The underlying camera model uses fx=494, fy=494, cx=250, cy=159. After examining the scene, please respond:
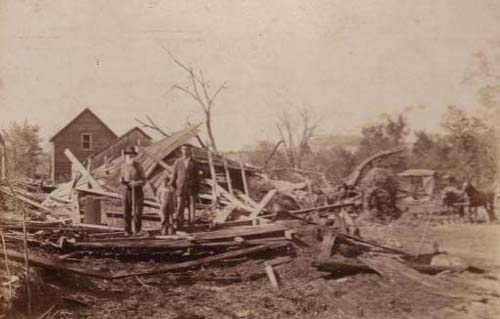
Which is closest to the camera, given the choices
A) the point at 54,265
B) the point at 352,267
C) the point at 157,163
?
the point at 54,265

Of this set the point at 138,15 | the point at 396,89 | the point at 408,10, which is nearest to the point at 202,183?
the point at 138,15

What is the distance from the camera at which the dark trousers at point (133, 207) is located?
292 cm

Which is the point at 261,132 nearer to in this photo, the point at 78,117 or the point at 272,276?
the point at 272,276

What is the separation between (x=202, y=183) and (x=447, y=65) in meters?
1.63

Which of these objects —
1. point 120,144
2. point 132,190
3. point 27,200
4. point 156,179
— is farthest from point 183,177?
point 27,200

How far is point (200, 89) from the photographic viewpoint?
9.57 ft

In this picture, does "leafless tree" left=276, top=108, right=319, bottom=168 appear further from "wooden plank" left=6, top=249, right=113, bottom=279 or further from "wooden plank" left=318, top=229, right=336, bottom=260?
"wooden plank" left=6, top=249, right=113, bottom=279

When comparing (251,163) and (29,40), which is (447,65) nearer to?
(251,163)

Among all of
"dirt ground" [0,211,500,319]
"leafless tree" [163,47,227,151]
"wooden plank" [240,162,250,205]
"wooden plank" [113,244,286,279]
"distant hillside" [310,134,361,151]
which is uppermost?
"leafless tree" [163,47,227,151]

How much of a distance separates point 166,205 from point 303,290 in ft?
3.08

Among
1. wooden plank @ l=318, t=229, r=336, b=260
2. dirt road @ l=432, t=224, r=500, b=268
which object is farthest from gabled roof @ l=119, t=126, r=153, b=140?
dirt road @ l=432, t=224, r=500, b=268

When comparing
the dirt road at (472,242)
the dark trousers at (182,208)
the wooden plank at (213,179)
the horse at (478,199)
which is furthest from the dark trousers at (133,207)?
the horse at (478,199)

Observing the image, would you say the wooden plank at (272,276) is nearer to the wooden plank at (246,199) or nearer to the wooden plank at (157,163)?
the wooden plank at (246,199)

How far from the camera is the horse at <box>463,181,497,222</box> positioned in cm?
287
